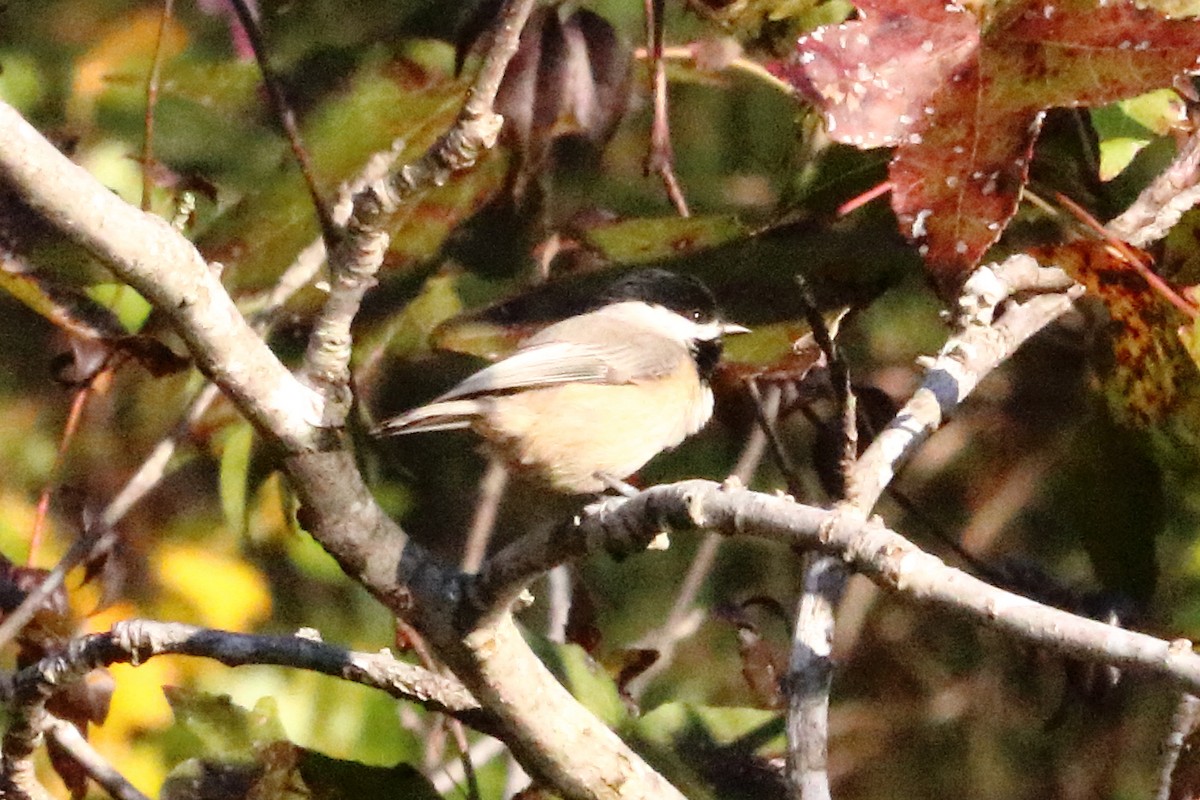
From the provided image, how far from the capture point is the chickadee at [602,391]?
4.60ft

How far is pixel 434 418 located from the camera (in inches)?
53.2

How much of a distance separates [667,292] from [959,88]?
485 millimetres

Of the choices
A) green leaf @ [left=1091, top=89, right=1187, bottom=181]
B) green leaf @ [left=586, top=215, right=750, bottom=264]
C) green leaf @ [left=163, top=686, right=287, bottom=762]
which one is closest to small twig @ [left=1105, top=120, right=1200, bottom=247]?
green leaf @ [left=1091, top=89, right=1187, bottom=181]

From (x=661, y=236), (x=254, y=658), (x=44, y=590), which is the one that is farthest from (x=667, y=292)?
(x=44, y=590)

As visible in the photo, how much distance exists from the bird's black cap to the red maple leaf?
358 millimetres

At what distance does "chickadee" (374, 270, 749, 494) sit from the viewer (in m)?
1.40

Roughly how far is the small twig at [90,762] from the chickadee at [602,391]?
414 millimetres

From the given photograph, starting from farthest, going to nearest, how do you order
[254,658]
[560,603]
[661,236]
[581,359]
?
[560,603] → [581,359] → [661,236] → [254,658]

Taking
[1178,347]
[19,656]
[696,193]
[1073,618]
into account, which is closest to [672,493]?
[1073,618]

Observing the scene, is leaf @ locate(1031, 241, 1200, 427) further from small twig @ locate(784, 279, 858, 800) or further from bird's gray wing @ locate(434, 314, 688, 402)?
bird's gray wing @ locate(434, 314, 688, 402)

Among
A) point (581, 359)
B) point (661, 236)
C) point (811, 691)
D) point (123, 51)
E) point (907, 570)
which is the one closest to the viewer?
point (907, 570)

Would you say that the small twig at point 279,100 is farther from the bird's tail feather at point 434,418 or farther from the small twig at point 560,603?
the small twig at point 560,603

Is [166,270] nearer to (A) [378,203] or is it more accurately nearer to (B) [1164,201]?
(A) [378,203]

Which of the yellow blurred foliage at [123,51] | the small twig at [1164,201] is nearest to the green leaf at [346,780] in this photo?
the small twig at [1164,201]
